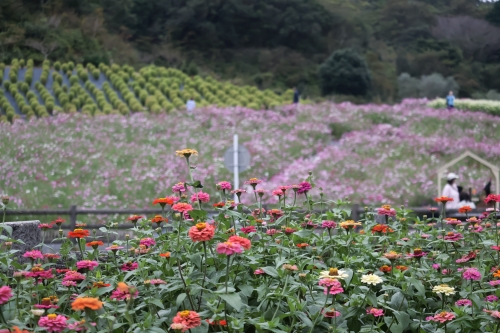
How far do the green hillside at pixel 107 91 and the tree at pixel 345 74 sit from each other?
1.31 metres

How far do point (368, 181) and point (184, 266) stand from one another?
8.45 m

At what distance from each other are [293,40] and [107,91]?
232 inches

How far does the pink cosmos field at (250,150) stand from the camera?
9414mm

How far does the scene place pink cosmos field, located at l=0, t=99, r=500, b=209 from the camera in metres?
9.41

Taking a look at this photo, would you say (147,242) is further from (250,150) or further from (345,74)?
(345,74)

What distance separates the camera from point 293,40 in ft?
60.6

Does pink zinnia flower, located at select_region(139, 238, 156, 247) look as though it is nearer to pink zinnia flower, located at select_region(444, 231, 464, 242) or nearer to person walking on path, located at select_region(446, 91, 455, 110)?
pink zinnia flower, located at select_region(444, 231, 464, 242)

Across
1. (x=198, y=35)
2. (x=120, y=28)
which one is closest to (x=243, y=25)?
(x=198, y=35)

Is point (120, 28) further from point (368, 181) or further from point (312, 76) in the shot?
point (312, 76)

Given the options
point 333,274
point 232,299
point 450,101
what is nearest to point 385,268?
point 333,274

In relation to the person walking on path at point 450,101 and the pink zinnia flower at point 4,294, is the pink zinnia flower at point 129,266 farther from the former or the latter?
the person walking on path at point 450,101

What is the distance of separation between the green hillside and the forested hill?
35cm

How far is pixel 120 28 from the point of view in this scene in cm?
1200

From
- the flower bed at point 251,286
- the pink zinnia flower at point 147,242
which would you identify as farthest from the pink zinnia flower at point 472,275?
the pink zinnia flower at point 147,242
